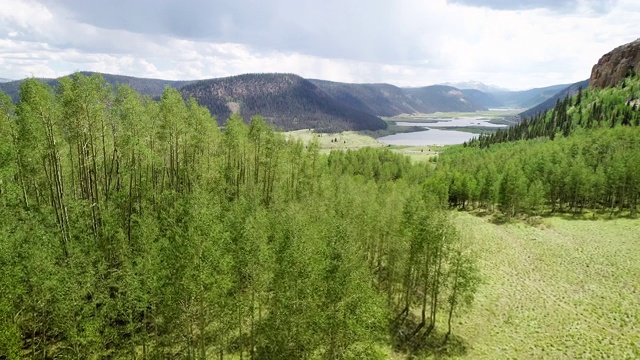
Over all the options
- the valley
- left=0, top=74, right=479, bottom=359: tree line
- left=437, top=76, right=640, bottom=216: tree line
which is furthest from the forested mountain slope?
left=0, top=74, right=479, bottom=359: tree line

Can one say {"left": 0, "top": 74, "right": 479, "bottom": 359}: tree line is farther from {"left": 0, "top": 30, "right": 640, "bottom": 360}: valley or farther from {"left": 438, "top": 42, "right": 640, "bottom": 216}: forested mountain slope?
{"left": 438, "top": 42, "right": 640, "bottom": 216}: forested mountain slope

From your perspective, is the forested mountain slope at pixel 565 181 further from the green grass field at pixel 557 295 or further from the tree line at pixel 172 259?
the tree line at pixel 172 259

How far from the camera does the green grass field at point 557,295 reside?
39.4 m

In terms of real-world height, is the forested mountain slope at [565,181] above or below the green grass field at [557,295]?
above

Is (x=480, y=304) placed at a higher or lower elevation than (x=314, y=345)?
lower

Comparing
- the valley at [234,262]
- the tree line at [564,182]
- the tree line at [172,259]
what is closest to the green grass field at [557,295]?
the valley at [234,262]

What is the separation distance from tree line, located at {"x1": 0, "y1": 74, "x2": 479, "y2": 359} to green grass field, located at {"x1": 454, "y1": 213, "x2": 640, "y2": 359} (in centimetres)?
661

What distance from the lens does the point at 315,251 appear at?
108 feet

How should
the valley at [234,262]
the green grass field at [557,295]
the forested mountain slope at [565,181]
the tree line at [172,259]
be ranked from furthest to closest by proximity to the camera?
1. the forested mountain slope at [565,181]
2. the green grass field at [557,295]
3. the valley at [234,262]
4. the tree line at [172,259]

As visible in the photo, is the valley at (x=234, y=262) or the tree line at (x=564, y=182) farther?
the tree line at (x=564, y=182)

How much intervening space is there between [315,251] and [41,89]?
1214 inches

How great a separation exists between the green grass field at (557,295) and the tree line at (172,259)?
260 inches

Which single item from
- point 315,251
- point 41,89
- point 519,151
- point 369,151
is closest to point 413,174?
point 369,151

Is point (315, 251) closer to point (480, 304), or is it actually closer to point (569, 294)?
point (480, 304)
